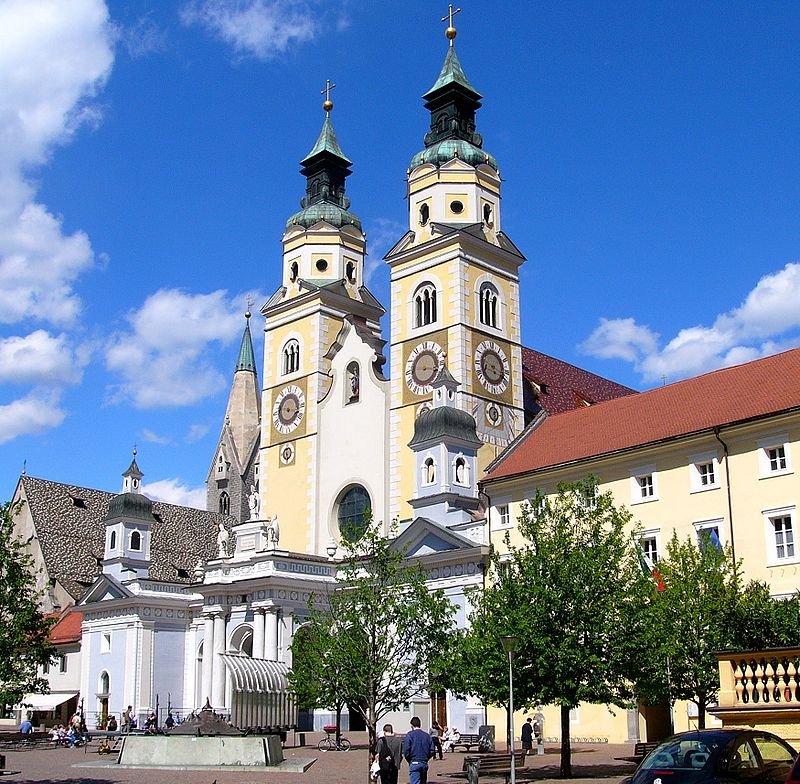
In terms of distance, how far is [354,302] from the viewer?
64.3 m

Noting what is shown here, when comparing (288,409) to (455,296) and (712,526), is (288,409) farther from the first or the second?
(712,526)

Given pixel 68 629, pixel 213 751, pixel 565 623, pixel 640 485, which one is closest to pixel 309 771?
pixel 213 751

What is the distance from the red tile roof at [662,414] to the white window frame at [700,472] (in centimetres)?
100

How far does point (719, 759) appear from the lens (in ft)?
47.1

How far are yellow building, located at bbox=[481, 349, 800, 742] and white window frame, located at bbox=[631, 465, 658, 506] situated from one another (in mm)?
37

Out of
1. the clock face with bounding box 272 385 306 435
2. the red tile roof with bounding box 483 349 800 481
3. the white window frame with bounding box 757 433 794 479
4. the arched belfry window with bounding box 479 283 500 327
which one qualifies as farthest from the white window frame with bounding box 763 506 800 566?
the clock face with bounding box 272 385 306 435

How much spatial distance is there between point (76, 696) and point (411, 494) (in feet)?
84.9

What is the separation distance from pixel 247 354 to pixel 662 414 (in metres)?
76.5

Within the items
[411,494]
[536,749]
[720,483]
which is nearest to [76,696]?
[411,494]

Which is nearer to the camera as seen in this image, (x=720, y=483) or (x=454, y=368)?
(x=720, y=483)

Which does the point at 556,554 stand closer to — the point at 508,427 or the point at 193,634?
the point at 508,427

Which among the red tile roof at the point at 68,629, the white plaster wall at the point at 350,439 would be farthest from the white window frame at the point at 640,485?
the red tile roof at the point at 68,629

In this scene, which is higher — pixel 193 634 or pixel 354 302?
pixel 354 302

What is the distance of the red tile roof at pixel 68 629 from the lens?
67.4 m
